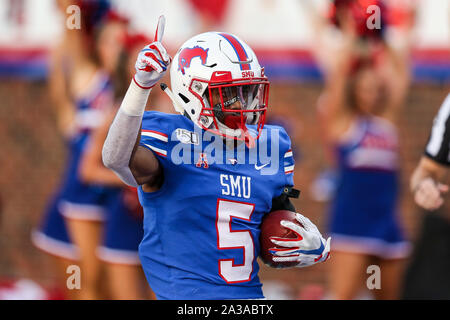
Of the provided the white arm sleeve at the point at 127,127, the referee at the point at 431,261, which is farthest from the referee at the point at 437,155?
the white arm sleeve at the point at 127,127

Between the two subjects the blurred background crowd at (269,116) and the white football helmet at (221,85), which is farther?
the blurred background crowd at (269,116)

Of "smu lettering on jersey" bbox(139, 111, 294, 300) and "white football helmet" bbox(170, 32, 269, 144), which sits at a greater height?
"white football helmet" bbox(170, 32, 269, 144)

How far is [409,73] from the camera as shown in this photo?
6.52 meters

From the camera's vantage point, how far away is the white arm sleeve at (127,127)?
8.95 ft

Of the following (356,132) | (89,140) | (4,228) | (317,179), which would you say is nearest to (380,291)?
(356,132)

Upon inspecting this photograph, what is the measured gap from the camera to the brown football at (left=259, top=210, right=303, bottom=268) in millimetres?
3049

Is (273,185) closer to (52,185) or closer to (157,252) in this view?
(157,252)

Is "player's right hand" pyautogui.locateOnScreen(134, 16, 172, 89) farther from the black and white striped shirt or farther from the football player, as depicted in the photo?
the black and white striped shirt

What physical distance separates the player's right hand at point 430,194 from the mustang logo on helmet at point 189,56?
144cm

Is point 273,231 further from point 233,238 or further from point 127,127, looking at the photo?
point 127,127

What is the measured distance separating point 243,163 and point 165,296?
1.99 feet

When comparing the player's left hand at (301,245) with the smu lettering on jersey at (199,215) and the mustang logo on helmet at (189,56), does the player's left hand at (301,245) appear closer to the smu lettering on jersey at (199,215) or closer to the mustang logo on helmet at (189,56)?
the smu lettering on jersey at (199,215)

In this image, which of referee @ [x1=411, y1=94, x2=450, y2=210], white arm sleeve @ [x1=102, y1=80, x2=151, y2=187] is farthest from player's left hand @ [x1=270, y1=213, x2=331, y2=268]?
referee @ [x1=411, y1=94, x2=450, y2=210]

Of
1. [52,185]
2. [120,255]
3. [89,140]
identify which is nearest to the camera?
[120,255]
